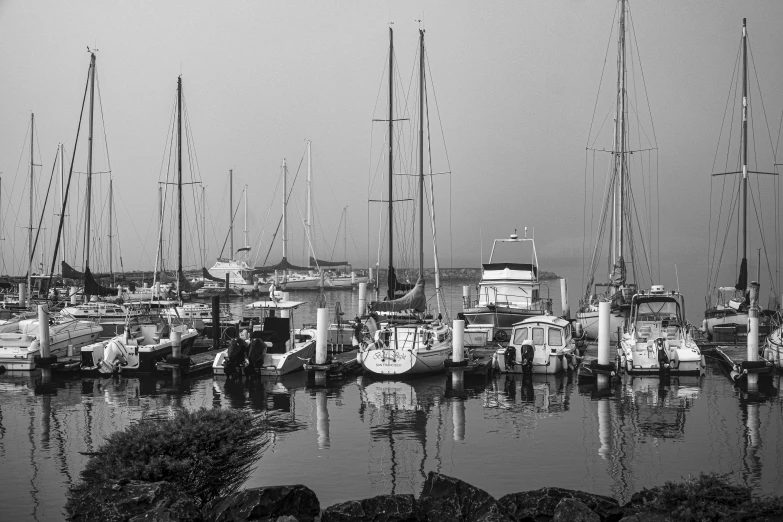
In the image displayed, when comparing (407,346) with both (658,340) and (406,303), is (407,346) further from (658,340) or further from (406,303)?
(658,340)

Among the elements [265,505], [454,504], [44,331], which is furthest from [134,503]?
[44,331]

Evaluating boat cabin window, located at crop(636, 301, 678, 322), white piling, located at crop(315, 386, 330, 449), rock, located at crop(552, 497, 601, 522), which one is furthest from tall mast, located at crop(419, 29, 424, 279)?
rock, located at crop(552, 497, 601, 522)

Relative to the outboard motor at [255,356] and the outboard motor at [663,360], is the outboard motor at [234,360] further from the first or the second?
the outboard motor at [663,360]

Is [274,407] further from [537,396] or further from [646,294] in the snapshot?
[646,294]

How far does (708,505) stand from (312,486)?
7.62m

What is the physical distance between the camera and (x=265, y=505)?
1096 centimetres

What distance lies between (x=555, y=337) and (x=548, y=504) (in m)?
17.9

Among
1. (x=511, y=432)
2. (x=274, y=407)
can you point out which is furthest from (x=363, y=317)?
(x=511, y=432)

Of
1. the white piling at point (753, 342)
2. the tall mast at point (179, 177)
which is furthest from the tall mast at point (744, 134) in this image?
the tall mast at point (179, 177)

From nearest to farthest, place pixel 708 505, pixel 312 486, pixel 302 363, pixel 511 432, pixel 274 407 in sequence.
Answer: pixel 708 505 < pixel 312 486 < pixel 511 432 < pixel 274 407 < pixel 302 363

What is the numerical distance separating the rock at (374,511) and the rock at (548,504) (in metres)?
1.46

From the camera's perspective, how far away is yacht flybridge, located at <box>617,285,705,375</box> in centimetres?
2678

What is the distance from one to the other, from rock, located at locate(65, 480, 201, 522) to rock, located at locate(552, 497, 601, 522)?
5093 millimetres

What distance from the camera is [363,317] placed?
3541 centimetres
